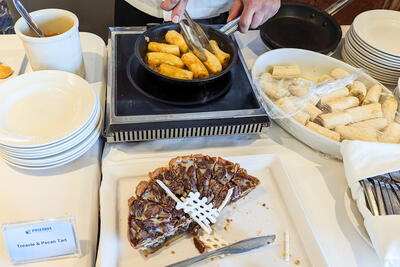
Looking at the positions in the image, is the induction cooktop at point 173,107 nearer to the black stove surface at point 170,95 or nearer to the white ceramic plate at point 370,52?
the black stove surface at point 170,95

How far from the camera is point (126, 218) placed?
773 mm

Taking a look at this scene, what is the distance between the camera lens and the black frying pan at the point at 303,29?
1249 millimetres

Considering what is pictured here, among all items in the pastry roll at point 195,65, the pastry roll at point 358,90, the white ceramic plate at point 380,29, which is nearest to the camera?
the pastry roll at point 195,65

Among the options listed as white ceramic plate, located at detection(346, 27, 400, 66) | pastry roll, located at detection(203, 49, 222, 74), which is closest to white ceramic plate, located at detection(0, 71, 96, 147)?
pastry roll, located at detection(203, 49, 222, 74)

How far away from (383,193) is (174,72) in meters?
0.62

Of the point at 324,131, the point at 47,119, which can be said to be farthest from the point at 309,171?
the point at 47,119

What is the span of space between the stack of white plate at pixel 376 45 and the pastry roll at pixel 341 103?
9.0 inches

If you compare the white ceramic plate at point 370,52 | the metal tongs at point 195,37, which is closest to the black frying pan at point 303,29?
the white ceramic plate at point 370,52

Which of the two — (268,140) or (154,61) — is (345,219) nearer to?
(268,140)

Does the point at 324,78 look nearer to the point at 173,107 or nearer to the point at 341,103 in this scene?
the point at 341,103

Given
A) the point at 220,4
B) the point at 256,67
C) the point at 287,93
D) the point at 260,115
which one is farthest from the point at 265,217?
the point at 220,4

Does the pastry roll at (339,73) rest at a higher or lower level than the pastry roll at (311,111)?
higher

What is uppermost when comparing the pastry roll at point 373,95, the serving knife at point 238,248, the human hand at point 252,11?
the human hand at point 252,11

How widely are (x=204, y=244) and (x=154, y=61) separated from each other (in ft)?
1.76
